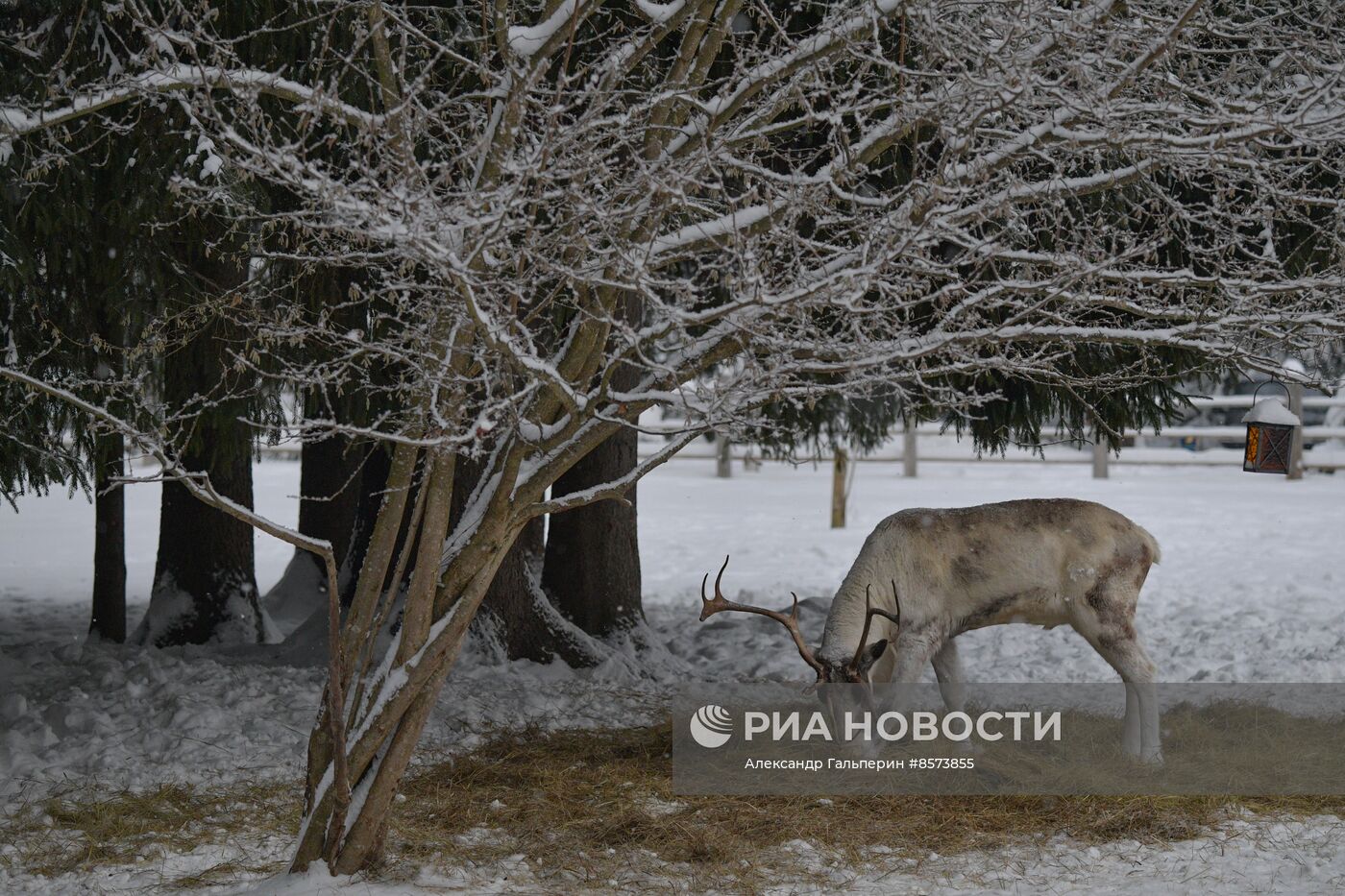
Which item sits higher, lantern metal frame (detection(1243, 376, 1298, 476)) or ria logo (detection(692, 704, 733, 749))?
lantern metal frame (detection(1243, 376, 1298, 476))

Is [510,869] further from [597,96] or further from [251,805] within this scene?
[597,96]

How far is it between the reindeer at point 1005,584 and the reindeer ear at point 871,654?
11 cm

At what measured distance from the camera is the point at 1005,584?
19.7ft

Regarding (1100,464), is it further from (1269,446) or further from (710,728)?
(710,728)

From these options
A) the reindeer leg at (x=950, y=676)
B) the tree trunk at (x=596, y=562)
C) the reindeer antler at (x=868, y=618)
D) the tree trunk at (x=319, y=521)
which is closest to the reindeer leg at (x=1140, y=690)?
the reindeer leg at (x=950, y=676)

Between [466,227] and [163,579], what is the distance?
20.8ft

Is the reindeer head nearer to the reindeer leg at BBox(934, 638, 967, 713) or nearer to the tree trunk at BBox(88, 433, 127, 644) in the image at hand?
the reindeer leg at BBox(934, 638, 967, 713)

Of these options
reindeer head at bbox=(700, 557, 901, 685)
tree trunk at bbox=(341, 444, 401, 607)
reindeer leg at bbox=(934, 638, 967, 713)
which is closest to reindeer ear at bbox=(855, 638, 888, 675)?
reindeer head at bbox=(700, 557, 901, 685)

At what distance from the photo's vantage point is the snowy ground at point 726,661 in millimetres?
4836

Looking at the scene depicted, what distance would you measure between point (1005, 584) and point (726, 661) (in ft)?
11.1

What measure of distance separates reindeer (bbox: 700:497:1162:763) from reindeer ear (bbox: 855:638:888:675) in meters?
0.11

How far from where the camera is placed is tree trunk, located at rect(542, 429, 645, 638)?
28.8 ft

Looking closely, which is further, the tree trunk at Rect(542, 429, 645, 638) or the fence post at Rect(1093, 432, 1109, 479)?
the fence post at Rect(1093, 432, 1109, 479)

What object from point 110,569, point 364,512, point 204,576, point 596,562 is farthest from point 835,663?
point 110,569
